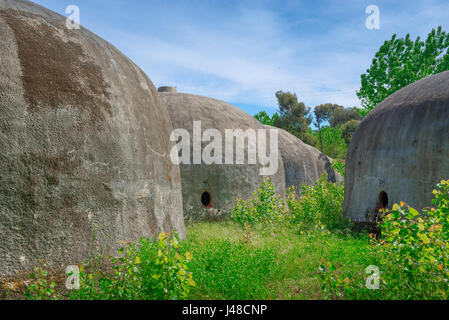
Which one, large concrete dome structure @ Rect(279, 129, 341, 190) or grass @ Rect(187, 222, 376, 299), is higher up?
large concrete dome structure @ Rect(279, 129, 341, 190)

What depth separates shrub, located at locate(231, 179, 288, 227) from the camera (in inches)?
324

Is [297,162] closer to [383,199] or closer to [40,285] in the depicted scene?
[383,199]

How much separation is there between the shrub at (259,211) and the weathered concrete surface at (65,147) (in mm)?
3496

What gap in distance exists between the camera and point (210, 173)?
902cm

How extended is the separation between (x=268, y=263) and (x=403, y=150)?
4.34 meters

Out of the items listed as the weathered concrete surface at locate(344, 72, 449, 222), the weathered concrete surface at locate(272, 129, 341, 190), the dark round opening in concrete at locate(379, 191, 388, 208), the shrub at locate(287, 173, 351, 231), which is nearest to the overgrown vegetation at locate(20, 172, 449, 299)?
the dark round opening in concrete at locate(379, 191, 388, 208)

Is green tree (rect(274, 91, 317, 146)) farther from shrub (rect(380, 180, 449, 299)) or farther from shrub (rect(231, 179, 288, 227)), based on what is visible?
shrub (rect(380, 180, 449, 299))

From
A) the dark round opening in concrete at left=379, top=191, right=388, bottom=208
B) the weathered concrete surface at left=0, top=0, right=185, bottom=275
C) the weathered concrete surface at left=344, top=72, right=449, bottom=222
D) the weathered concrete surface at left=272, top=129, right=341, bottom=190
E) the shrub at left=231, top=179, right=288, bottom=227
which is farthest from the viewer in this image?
the weathered concrete surface at left=272, top=129, right=341, bottom=190

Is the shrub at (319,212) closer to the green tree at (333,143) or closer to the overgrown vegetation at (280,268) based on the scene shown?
the overgrown vegetation at (280,268)

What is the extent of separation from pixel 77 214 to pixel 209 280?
180 centimetres

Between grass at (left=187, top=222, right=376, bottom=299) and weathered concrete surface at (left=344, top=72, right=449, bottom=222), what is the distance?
143 centimetres

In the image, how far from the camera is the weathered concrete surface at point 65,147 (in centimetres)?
350

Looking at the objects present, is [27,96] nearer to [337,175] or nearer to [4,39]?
[4,39]

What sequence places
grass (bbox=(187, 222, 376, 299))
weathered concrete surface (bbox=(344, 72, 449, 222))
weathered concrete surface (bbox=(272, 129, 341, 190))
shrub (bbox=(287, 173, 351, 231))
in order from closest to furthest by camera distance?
1. grass (bbox=(187, 222, 376, 299))
2. weathered concrete surface (bbox=(344, 72, 449, 222))
3. shrub (bbox=(287, 173, 351, 231))
4. weathered concrete surface (bbox=(272, 129, 341, 190))
